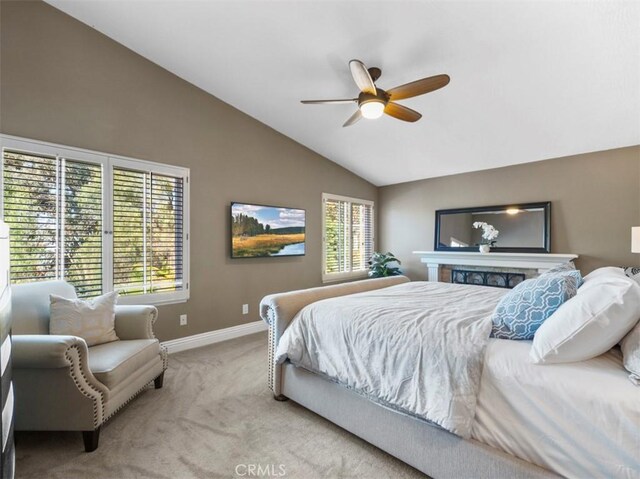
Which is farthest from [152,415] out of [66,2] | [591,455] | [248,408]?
[66,2]

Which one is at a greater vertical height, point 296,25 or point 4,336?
point 296,25

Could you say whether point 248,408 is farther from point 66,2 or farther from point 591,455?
point 66,2

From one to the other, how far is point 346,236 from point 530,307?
4002 millimetres

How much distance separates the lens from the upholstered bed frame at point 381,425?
4.34 feet

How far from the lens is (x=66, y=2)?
2.66 metres

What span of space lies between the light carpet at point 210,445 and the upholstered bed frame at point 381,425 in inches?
4.7

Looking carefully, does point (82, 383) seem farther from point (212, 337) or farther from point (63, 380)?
point (212, 337)

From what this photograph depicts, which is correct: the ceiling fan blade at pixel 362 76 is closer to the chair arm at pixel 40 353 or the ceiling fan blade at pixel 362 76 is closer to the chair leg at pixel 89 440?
the chair arm at pixel 40 353

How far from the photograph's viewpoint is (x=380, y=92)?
2557 millimetres

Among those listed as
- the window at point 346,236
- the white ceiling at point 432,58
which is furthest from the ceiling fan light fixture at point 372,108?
the window at point 346,236

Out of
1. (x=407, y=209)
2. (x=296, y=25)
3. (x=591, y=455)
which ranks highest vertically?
(x=296, y=25)

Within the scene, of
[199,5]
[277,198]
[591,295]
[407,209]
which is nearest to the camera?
[591,295]

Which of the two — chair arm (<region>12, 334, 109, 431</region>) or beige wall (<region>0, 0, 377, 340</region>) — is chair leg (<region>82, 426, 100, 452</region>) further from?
beige wall (<region>0, 0, 377, 340</region>)

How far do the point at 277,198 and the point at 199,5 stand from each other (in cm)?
232
